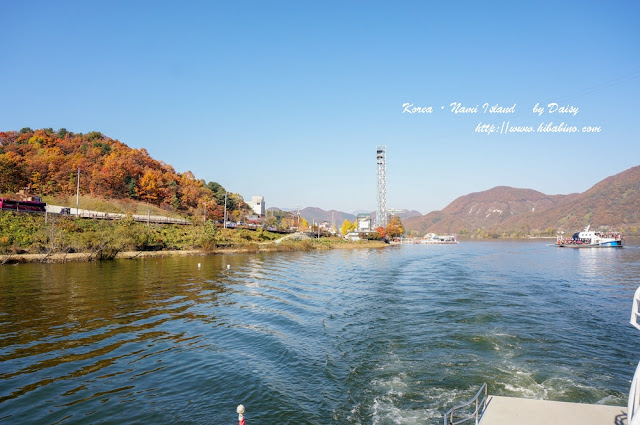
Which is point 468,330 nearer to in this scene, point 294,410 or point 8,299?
point 294,410

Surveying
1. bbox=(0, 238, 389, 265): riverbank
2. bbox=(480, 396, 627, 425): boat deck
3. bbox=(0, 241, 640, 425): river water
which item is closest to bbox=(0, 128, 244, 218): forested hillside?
bbox=(0, 238, 389, 265): riverbank

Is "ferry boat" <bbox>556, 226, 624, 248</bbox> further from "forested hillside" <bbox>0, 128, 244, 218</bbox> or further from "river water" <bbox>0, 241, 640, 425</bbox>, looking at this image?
"forested hillside" <bbox>0, 128, 244, 218</bbox>

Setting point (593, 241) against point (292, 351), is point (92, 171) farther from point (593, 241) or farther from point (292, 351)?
point (593, 241)

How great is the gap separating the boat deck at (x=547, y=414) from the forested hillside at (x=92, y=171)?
10821 cm

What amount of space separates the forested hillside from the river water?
72.9 m

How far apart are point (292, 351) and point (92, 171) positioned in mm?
107385

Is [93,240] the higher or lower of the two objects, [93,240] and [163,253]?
the higher

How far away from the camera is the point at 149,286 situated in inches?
1297

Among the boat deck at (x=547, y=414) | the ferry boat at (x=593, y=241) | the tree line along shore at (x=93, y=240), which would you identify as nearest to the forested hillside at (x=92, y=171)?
the tree line along shore at (x=93, y=240)

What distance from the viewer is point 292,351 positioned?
17.7 meters

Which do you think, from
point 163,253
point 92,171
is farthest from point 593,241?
point 92,171

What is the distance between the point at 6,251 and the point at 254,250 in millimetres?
41600

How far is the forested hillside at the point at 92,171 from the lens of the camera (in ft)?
296

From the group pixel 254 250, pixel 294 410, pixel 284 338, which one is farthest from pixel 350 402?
pixel 254 250
